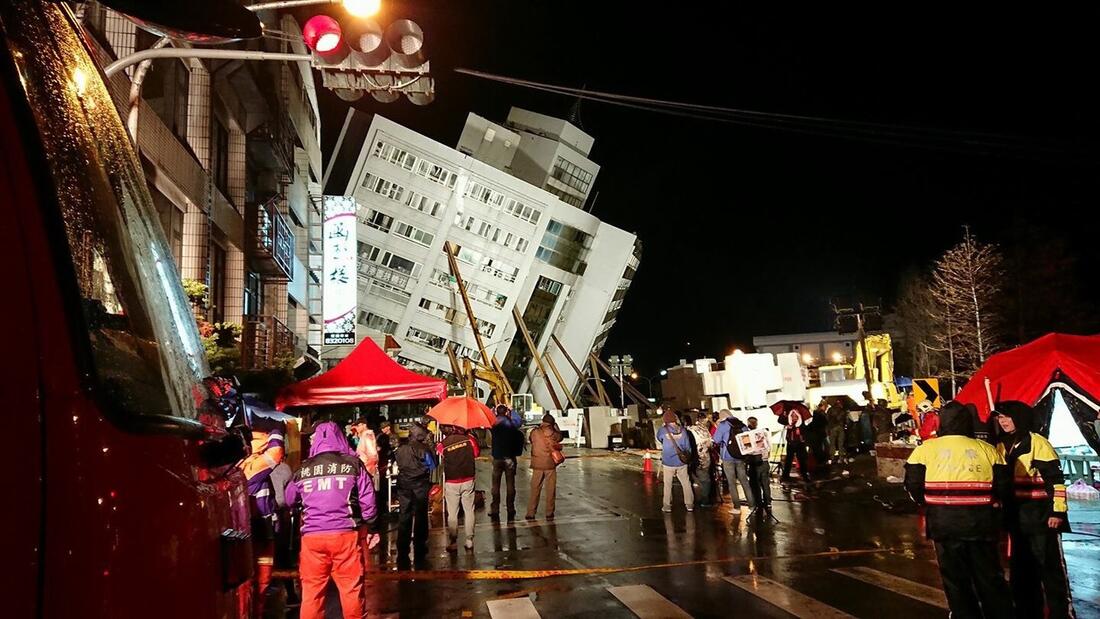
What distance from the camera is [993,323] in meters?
36.5

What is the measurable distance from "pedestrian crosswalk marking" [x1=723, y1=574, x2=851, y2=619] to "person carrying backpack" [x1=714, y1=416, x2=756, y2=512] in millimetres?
4885

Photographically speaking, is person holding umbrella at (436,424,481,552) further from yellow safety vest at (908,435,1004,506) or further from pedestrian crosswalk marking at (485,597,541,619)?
yellow safety vest at (908,435,1004,506)

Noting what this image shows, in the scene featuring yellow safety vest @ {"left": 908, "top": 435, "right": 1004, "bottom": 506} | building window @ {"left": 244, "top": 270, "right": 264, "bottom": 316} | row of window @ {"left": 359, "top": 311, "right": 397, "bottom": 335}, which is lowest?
yellow safety vest @ {"left": 908, "top": 435, "right": 1004, "bottom": 506}

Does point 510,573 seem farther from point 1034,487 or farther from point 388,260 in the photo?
point 388,260

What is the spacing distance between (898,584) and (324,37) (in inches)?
325

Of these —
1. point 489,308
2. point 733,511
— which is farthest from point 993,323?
point 489,308

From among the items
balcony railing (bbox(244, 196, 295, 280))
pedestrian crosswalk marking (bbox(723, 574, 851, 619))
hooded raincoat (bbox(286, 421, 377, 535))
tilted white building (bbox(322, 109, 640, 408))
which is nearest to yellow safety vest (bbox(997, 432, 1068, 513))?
pedestrian crosswalk marking (bbox(723, 574, 851, 619))

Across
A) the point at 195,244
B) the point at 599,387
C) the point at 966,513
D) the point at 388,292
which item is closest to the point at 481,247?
the point at 388,292

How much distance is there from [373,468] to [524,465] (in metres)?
17.2

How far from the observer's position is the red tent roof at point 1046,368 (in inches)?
430

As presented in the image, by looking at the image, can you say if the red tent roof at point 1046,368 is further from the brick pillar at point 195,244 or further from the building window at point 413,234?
the building window at point 413,234

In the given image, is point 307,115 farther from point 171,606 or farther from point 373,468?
point 171,606

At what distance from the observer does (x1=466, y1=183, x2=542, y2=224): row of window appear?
54.2 metres

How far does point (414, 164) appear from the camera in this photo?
52875 millimetres
